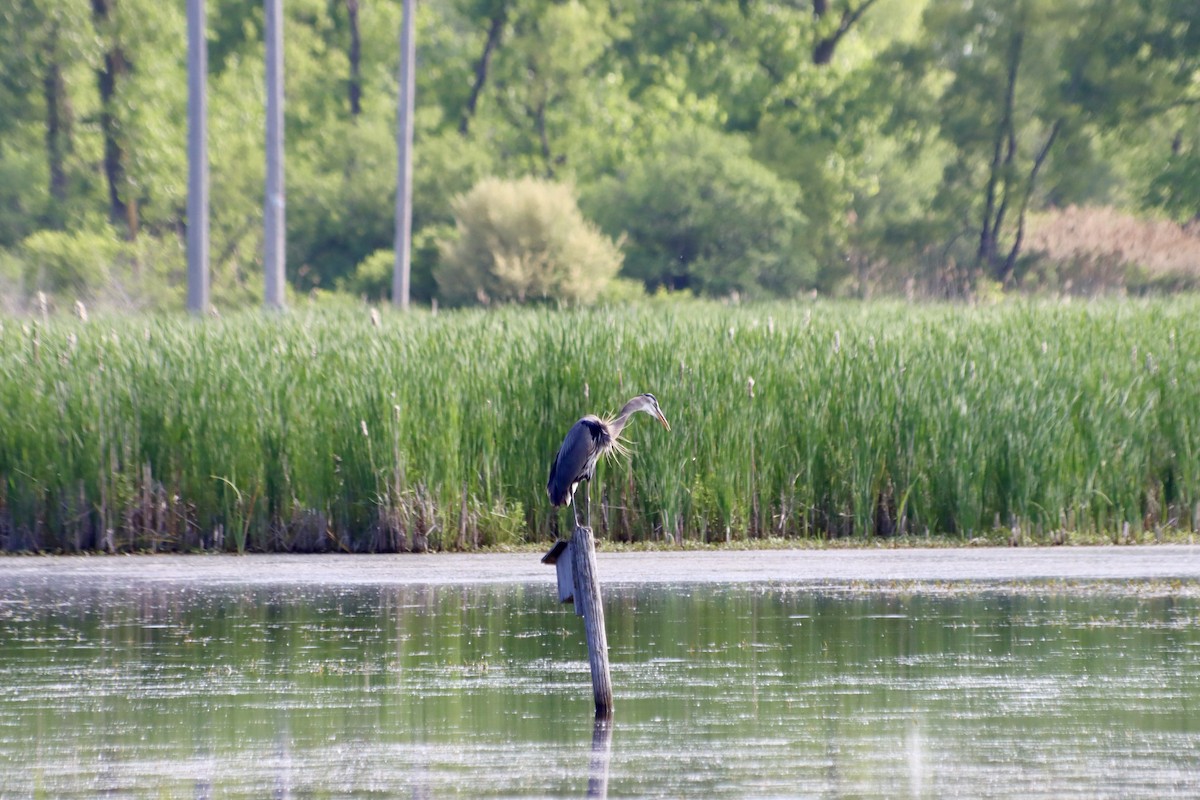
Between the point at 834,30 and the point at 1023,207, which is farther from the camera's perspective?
the point at 834,30

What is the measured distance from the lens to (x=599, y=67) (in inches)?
2085

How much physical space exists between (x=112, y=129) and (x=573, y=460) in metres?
38.8

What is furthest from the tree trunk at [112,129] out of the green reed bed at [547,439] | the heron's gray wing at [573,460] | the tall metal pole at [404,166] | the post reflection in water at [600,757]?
the post reflection in water at [600,757]

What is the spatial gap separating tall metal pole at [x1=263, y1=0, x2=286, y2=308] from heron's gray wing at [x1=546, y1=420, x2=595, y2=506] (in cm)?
1473

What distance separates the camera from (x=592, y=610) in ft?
22.9

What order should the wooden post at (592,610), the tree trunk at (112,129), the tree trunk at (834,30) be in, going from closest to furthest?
the wooden post at (592,610) → the tree trunk at (112,129) → the tree trunk at (834,30)

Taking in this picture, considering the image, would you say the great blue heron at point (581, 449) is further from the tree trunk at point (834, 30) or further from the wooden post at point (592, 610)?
the tree trunk at point (834, 30)

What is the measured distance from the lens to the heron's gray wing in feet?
25.6

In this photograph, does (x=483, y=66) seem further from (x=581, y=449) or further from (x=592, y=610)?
(x=592, y=610)

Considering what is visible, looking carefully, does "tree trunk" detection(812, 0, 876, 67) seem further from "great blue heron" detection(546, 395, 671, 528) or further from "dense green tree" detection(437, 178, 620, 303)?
"great blue heron" detection(546, 395, 671, 528)

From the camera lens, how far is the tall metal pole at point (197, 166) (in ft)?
67.0

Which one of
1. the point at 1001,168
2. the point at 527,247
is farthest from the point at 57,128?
the point at 1001,168

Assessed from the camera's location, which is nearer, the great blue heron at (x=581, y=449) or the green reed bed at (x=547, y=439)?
the great blue heron at (x=581, y=449)

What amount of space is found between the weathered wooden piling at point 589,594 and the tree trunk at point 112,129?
38688 millimetres
